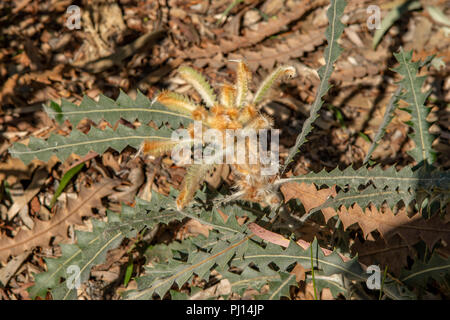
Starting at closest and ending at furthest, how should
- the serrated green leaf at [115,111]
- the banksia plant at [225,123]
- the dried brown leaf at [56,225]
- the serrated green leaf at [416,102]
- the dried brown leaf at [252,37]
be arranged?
the banksia plant at [225,123]
the serrated green leaf at [115,111]
the serrated green leaf at [416,102]
the dried brown leaf at [56,225]
the dried brown leaf at [252,37]

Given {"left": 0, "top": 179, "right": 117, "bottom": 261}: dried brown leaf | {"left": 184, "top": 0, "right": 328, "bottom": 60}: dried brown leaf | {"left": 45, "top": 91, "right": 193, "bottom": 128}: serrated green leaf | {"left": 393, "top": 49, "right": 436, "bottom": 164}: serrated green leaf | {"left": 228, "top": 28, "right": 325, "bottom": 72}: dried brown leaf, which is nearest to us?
{"left": 45, "top": 91, "right": 193, "bottom": 128}: serrated green leaf

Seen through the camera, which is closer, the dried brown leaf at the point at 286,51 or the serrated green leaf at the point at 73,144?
the serrated green leaf at the point at 73,144

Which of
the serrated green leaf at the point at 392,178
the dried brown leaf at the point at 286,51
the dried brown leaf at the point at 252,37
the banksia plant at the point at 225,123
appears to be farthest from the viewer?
the dried brown leaf at the point at 252,37

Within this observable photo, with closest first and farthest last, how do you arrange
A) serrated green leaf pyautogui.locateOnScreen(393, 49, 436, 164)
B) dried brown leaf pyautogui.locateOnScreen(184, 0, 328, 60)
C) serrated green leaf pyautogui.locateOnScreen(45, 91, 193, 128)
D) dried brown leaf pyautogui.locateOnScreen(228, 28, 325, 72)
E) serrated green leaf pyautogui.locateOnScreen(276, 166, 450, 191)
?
serrated green leaf pyautogui.locateOnScreen(276, 166, 450, 191) → serrated green leaf pyautogui.locateOnScreen(45, 91, 193, 128) → serrated green leaf pyautogui.locateOnScreen(393, 49, 436, 164) → dried brown leaf pyautogui.locateOnScreen(228, 28, 325, 72) → dried brown leaf pyautogui.locateOnScreen(184, 0, 328, 60)
